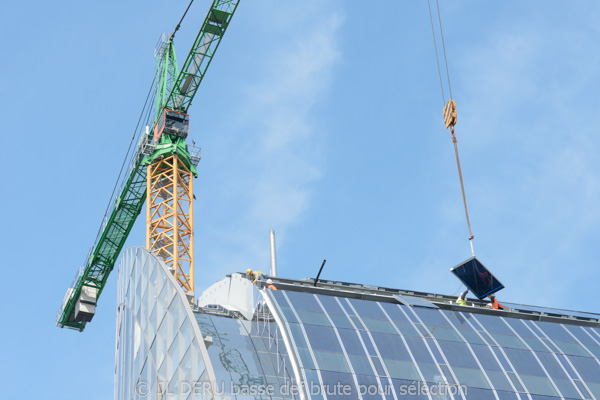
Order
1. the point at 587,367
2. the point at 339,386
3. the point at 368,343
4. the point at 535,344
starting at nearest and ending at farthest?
the point at 339,386
the point at 368,343
the point at 587,367
the point at 535,344

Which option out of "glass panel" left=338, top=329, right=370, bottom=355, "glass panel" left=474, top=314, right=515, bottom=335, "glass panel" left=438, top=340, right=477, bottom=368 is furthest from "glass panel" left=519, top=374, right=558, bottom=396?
"glass panel" left=338, top=329, right=370, bottom=355

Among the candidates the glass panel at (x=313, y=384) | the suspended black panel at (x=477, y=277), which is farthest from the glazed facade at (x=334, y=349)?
the suspended black panel at (x=477, y=277)

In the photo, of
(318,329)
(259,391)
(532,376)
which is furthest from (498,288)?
(259,391)

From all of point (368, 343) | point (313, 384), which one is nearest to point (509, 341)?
point (368, 343)

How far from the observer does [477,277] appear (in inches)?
2298

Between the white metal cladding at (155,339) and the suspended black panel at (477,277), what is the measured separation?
16950 millimetres

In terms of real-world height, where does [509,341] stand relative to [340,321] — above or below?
below

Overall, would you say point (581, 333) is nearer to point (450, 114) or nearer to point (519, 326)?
point (519, 326)

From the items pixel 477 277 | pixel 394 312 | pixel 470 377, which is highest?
pixel 477 277

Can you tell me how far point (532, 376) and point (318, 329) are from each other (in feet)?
36.0

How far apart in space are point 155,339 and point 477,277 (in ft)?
62.8

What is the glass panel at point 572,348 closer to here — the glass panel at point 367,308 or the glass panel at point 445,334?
the glass panel at point 445,334

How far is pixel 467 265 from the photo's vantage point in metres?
57.6

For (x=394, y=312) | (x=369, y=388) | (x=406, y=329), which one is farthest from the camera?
(x=394, y=312)
